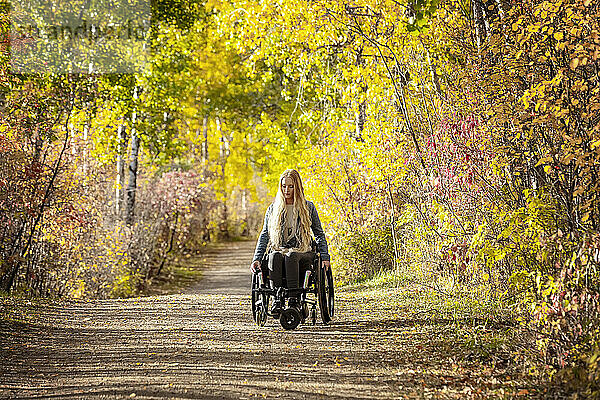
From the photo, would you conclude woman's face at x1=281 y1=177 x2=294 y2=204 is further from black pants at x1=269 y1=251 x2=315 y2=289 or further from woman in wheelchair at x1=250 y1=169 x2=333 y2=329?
black pants at x1=269 y1=251 x2=315 y2=289

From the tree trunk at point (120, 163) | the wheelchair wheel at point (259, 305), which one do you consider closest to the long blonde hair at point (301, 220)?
the wheelchair wheel at point (259, 305)

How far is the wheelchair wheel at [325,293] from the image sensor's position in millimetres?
7531

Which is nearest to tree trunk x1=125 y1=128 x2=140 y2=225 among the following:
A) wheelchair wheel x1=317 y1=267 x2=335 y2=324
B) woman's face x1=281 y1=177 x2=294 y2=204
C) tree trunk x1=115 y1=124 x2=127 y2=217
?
tree trunk x1=115 y1=124 x2=127 y2=217

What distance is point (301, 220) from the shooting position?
7.64 metres

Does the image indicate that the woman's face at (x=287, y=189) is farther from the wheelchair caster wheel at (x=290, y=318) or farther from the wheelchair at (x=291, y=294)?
Result: the wheelchair caster wheel at (x=290, y=318)

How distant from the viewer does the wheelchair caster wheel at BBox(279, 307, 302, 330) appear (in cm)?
724

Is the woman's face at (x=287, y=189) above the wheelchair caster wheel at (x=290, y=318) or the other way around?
above

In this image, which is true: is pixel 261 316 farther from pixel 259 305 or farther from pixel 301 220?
pixel 301 220

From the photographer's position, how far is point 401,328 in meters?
7.39

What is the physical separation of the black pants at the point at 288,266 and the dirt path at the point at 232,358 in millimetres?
489

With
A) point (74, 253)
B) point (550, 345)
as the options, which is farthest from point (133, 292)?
point (550, 345)

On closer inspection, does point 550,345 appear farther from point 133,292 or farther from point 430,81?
point 133,292

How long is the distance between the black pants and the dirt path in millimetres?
489

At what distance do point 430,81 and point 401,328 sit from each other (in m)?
3.73
